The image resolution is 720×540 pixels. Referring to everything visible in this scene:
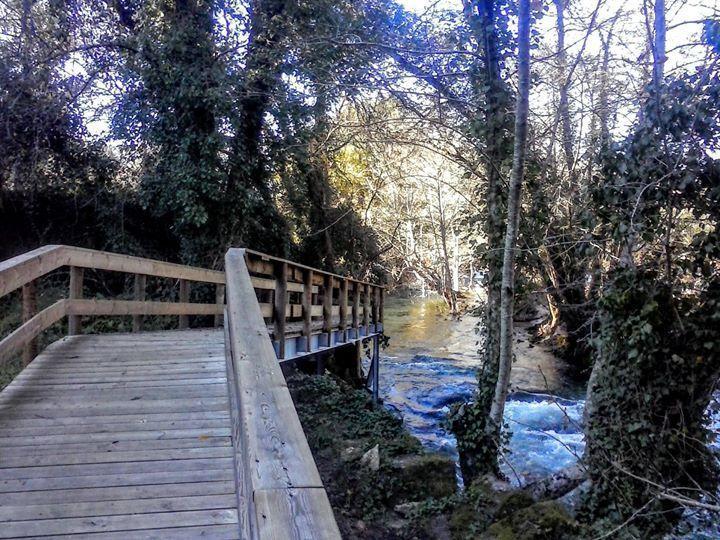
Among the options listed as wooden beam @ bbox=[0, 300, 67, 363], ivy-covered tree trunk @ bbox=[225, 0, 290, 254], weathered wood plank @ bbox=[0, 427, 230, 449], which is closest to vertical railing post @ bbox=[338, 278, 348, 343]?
ivy-covered tree trunk @ bbox=[225, 0, 290, 254]

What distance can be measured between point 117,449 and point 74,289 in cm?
318

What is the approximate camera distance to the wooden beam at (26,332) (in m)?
3.81

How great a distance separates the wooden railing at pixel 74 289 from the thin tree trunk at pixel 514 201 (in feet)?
12.8

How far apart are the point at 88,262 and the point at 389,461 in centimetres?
394

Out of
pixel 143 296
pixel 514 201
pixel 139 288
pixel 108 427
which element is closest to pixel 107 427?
pixel 108 427

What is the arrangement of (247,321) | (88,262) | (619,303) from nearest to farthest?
(247,321), (88,262), (619,303)

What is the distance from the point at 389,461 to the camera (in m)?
6.43

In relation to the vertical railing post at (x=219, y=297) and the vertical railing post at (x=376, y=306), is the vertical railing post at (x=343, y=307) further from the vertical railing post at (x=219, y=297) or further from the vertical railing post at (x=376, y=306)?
the vertical railing post at (x=376, y=306)

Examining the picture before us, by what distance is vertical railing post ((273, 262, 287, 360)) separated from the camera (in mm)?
6281

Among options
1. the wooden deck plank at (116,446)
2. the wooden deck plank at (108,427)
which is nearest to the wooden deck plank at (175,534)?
the wooden deck plank at (116,446)

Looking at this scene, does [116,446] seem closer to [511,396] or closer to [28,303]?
[28,303]

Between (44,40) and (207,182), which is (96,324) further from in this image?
(44,40)

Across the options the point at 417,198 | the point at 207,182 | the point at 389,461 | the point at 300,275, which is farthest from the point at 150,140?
the point at 417,198

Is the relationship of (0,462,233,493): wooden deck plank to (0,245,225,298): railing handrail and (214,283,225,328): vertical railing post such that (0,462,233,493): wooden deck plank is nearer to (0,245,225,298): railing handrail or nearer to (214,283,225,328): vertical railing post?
(0,245,225,298): railing handrail
